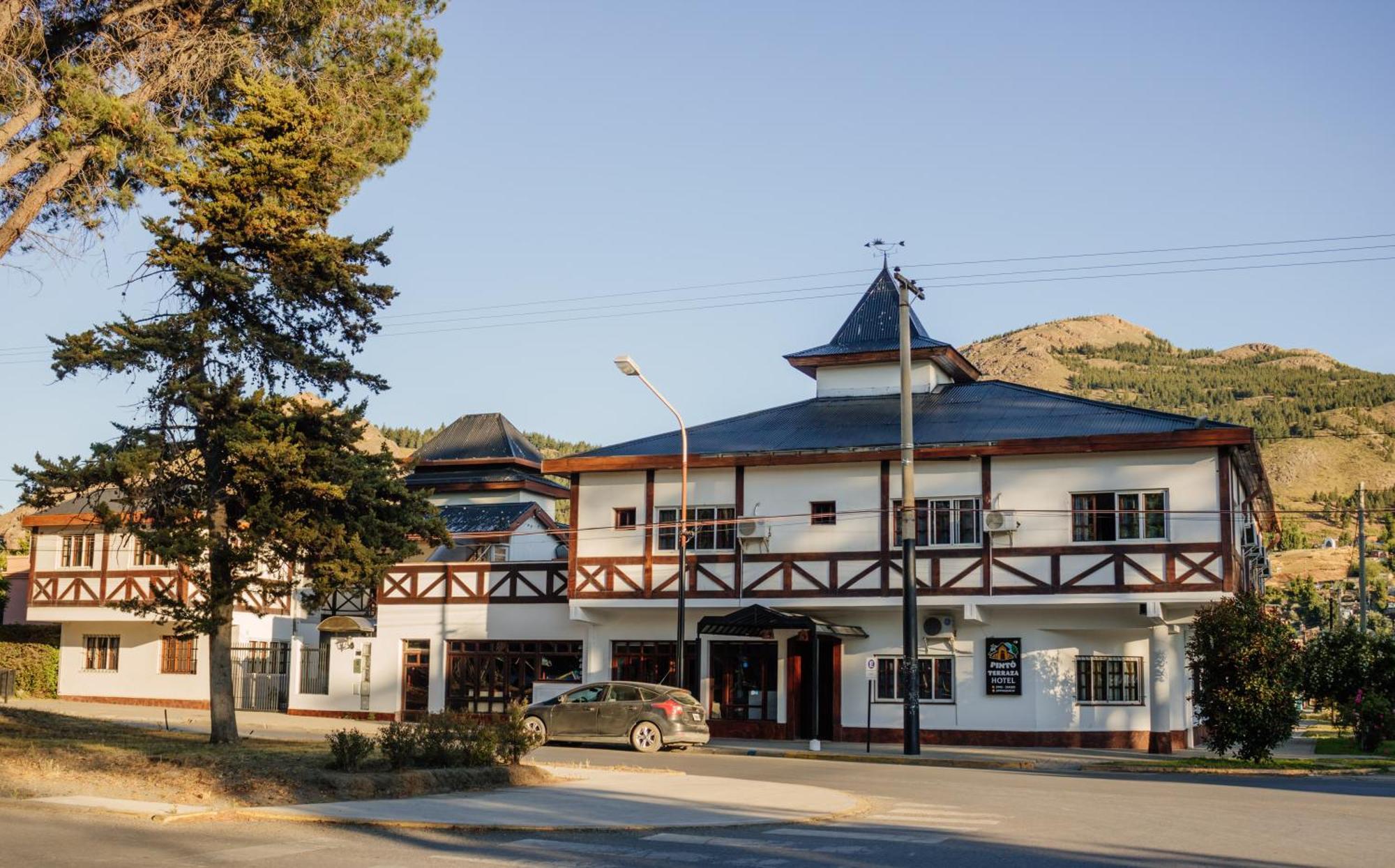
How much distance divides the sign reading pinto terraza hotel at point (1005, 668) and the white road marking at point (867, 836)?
57.1 ft

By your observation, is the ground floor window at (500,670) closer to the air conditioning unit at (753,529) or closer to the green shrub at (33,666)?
the air conditioning unit at (753,529)

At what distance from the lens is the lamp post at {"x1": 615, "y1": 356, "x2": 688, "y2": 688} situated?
3044 centimetres

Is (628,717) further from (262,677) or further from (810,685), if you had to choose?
(262,677)

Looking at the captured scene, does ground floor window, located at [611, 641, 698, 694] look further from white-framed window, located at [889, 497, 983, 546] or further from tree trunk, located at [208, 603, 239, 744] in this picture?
tree trunk, located at [208, 603, 239, 744]

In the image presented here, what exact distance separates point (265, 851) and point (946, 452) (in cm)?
2148

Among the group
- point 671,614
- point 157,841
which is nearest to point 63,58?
point 157,841

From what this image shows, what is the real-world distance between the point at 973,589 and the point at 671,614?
25.2 feet

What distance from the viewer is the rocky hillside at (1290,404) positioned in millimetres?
144500

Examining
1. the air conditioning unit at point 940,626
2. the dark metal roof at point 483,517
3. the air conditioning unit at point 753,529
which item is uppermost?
the dark metal roof at point 483,517

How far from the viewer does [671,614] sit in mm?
34250

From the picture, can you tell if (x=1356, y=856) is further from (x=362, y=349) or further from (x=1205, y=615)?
(x=362, y=349)

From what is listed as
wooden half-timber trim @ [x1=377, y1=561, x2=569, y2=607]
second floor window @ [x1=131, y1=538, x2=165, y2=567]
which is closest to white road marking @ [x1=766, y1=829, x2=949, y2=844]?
wooden half-timber trim @ [x1=377, y1=561, x2=569, y2=607]

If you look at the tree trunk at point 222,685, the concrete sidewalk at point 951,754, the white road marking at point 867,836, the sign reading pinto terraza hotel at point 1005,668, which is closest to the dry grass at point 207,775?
the tree trunk at point 222,685

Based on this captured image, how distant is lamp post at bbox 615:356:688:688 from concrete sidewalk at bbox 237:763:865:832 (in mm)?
10902
